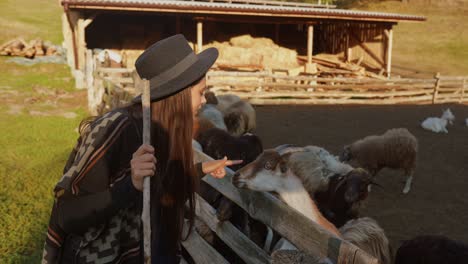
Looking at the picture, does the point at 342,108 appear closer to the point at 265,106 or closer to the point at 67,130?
the point at 265,106

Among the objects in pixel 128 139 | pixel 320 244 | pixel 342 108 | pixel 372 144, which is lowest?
pixel 342 108

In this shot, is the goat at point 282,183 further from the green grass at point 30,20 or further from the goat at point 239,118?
the green grass at point 30,20

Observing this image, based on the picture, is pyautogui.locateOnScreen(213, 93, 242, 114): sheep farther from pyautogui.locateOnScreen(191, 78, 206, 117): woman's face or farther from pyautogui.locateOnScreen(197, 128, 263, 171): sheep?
pyautogui.locateOnScreen(191, 78, 206, 117): woman's face

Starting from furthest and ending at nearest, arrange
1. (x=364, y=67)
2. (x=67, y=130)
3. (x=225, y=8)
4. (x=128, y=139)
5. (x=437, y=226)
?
(x=364, y=67), (x=225, y=8), (x=67, y=130), (x=437, y=226), (x=128, y=139)

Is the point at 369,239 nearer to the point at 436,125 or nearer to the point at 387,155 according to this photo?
the point at 387,155

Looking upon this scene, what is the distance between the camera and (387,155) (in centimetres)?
728

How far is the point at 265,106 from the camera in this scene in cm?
1515

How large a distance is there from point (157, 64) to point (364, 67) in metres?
21.3

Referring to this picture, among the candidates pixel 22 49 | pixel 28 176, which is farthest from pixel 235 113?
pixel 22 49

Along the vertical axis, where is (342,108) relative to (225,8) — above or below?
below

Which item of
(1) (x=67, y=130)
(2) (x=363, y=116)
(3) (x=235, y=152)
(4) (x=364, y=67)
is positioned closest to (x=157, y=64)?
(3) (x=235, y=152)

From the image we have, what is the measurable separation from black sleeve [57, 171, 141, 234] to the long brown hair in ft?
0.83

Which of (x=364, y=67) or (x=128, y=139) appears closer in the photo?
(x=128, y=139)

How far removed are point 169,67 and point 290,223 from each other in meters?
1.19
